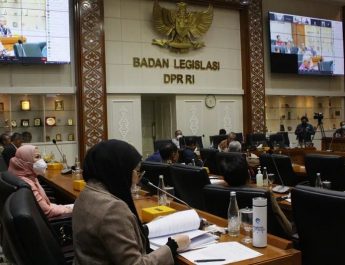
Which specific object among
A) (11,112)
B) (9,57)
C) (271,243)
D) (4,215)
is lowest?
(271,243)

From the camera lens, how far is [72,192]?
3.69m

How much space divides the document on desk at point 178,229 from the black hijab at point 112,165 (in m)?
0.45

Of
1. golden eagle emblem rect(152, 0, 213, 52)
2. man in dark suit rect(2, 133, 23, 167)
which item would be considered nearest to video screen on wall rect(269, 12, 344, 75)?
golden eagle emblem rect(152, 0, 213, 52)

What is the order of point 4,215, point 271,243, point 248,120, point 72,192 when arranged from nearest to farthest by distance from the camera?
1. point 4,215
2. point 271,243
3. point 72,192
4. point 248,120

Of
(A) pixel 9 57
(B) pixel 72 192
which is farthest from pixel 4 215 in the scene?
(A) pixel 9 57

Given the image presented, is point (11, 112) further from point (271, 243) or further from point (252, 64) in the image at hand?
point (271, 243)

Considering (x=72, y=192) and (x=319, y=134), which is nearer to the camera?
(x=72, y=192)

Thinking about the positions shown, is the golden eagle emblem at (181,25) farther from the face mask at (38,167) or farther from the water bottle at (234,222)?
the water bottle at (234,222)

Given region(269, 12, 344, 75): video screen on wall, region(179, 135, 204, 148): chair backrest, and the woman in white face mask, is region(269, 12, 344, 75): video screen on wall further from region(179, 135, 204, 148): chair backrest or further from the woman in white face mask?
the woman in white face mask

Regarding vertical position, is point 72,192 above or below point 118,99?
below

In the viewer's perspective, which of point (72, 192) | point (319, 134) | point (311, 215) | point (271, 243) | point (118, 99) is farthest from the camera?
point (319, 134)

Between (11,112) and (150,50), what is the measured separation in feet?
12.8

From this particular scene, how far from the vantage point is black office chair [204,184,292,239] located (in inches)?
95.1

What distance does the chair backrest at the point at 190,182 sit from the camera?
11.3 ft
